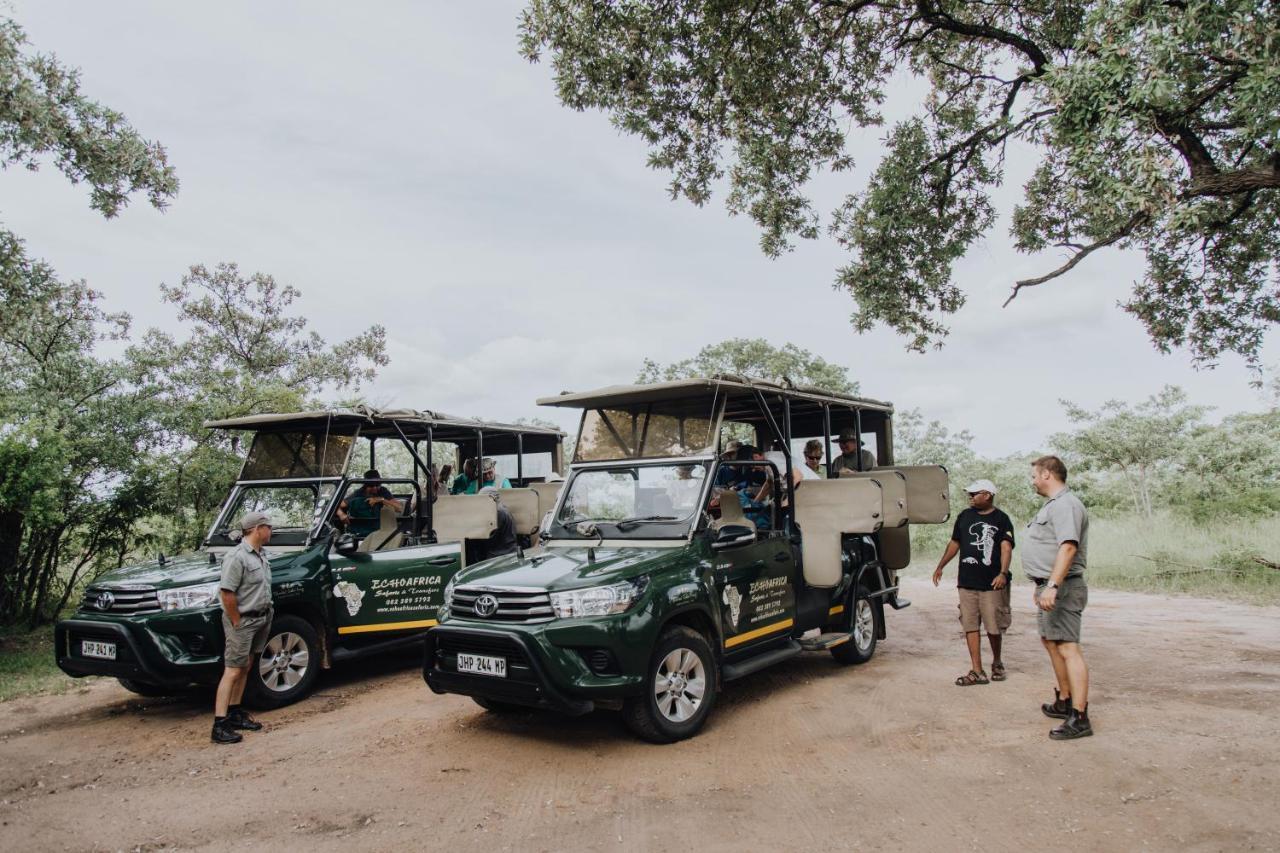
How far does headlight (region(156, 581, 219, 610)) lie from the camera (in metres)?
Result: 6.43

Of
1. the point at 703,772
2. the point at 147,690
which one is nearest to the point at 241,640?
the point at 147,690

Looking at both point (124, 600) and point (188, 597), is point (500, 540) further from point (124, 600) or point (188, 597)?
point (124, 600)

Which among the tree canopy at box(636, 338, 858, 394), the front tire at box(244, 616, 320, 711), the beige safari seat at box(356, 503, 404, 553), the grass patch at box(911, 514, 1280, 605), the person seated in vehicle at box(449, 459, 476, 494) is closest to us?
the front tire at box(244, 616, 320, 711)

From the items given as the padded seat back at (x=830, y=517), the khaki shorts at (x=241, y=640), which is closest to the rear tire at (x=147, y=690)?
the khaki shorts at (x=241, y=640)

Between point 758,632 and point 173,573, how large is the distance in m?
4.88

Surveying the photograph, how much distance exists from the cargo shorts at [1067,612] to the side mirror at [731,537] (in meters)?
2.09

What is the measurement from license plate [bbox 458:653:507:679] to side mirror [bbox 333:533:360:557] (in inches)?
99.5

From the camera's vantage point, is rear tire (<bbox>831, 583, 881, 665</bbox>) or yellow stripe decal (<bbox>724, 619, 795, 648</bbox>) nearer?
yellow stripe decal (<bbox>724, 619, 795, 648</bbox>)

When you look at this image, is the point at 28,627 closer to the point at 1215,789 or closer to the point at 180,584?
the point at 180,584

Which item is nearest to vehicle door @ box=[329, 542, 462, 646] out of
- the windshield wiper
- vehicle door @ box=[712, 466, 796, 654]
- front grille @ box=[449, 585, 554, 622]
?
front grille @ box=[449, 585, 554, 622]

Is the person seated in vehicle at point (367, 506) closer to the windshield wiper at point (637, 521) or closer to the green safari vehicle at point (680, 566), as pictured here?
the green safari vehicle at point (680, 566)

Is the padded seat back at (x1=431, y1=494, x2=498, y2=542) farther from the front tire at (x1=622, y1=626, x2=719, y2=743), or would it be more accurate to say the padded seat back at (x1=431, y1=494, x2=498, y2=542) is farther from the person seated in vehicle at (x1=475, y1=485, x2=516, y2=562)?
the front tire at (x1=622, y1=626, x2=719, y2=743)

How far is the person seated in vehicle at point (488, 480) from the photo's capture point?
988cm

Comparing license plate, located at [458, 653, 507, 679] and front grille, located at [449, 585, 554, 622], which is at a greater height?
front grille, located at [449, 585, 554, 622]
